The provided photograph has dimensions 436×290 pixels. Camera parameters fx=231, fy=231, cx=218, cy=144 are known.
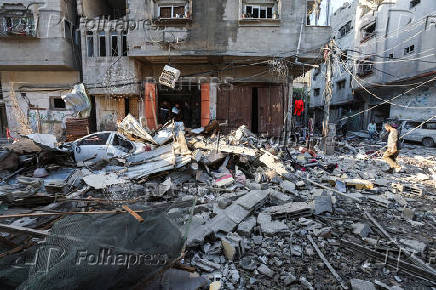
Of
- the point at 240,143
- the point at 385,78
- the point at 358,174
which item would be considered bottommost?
the point at 358,174

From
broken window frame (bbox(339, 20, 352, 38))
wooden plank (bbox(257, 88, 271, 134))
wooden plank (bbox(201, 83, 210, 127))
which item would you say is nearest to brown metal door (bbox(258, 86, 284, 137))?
wooden plank (bbox(257, 88, 271, 134))

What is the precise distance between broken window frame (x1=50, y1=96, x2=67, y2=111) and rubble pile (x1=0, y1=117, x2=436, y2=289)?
774cm

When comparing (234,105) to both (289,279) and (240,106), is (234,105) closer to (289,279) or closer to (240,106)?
(240,106)

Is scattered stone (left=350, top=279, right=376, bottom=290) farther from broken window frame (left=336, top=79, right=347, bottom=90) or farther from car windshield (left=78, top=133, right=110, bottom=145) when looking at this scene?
broken window frame (left=336, top=79, right=347, bottom=90)

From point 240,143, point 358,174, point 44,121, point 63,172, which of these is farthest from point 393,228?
point 44,121

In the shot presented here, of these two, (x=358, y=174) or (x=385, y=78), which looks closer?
(x=358, y=174)

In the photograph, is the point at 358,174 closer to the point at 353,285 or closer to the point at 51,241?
the point at 353,285

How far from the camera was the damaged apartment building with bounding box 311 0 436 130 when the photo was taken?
15.6 m

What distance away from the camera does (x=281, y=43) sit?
11523 millimetres

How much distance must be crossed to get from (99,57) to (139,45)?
2.42 m

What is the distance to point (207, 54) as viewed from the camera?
11.5 meters

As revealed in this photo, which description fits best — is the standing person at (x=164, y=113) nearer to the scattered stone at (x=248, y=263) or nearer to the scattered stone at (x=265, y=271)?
the scattered stone at (x=248, y=263)

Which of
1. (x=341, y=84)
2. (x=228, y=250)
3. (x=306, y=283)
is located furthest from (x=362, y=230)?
(x=341, y=84)

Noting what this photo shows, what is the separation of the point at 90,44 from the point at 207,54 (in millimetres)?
6677
